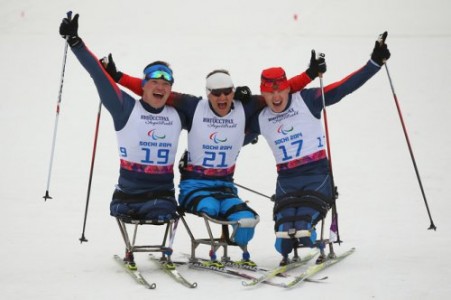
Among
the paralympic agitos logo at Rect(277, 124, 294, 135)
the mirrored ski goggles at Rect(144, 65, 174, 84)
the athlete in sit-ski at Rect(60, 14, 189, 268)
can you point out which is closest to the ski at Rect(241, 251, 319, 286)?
the athlete in sit-ski at Rect(60, 14, 189, 268)

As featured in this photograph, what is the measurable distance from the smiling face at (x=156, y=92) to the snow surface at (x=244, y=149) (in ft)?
4.68

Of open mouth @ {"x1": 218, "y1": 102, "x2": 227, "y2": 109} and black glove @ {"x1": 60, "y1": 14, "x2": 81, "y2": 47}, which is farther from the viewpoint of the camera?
open mouth @ {"x1": 218, "y1": 102, "x2": 227, "y2": 109}

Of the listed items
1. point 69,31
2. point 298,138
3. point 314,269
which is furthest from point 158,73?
point 314,269

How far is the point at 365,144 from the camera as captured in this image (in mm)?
13328

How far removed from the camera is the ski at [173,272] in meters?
6.19

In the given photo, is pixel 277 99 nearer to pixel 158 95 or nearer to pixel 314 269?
pixel 158 95

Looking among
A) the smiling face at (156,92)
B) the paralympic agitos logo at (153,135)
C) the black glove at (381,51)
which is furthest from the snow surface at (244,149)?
the black glove at (381,51)

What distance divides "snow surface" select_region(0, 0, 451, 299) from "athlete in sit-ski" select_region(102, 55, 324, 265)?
661 millimetres

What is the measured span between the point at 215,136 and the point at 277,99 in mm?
617

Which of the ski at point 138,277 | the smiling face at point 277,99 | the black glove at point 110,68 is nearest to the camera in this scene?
the ski at point 138,277

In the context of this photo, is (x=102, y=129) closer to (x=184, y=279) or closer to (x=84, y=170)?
(x=84, y=170)

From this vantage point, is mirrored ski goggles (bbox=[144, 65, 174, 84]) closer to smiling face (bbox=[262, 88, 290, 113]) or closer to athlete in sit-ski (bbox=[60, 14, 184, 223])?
athlete in sit-ski (bbox=[60, 14, 184, 223])

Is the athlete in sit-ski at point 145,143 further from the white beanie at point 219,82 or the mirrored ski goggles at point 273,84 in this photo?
the mirrored ski goggles at point 273,84

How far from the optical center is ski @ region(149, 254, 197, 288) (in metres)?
6.19
